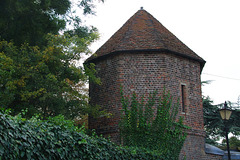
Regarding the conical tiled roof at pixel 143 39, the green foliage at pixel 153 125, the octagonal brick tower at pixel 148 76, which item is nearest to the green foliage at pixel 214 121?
the conical tiled roof at pixel 143 39

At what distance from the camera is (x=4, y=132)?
6.50 meters

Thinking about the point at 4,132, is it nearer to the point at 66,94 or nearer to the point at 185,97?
the point at 66,94

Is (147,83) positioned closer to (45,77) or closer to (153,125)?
(153,125)

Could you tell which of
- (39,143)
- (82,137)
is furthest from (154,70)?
(39,143)

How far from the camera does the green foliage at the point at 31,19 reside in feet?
53.3

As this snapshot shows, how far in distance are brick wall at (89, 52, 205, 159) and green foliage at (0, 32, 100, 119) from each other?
139cm

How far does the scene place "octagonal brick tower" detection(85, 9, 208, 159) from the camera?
17.0m

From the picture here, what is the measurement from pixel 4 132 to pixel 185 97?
12.5 metres

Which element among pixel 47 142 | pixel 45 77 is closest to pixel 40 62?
pixel 45 77

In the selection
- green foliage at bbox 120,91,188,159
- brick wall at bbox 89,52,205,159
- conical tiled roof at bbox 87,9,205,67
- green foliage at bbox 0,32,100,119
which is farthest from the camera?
conical tiled roof at bbox 87,9,205,67

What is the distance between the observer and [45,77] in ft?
51.0

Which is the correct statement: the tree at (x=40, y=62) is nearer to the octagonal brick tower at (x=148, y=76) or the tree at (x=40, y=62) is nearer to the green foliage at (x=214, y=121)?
the octagonal brick tower at (x=148, y=76)

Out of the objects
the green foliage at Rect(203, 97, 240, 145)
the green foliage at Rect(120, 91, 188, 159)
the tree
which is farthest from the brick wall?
the green foliage at Rect(203, 97, 240, 145)

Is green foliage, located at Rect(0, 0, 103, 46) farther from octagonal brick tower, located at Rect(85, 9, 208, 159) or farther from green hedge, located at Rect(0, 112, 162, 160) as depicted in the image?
green hedge, located at Rect(0, 112, 162, 160)
